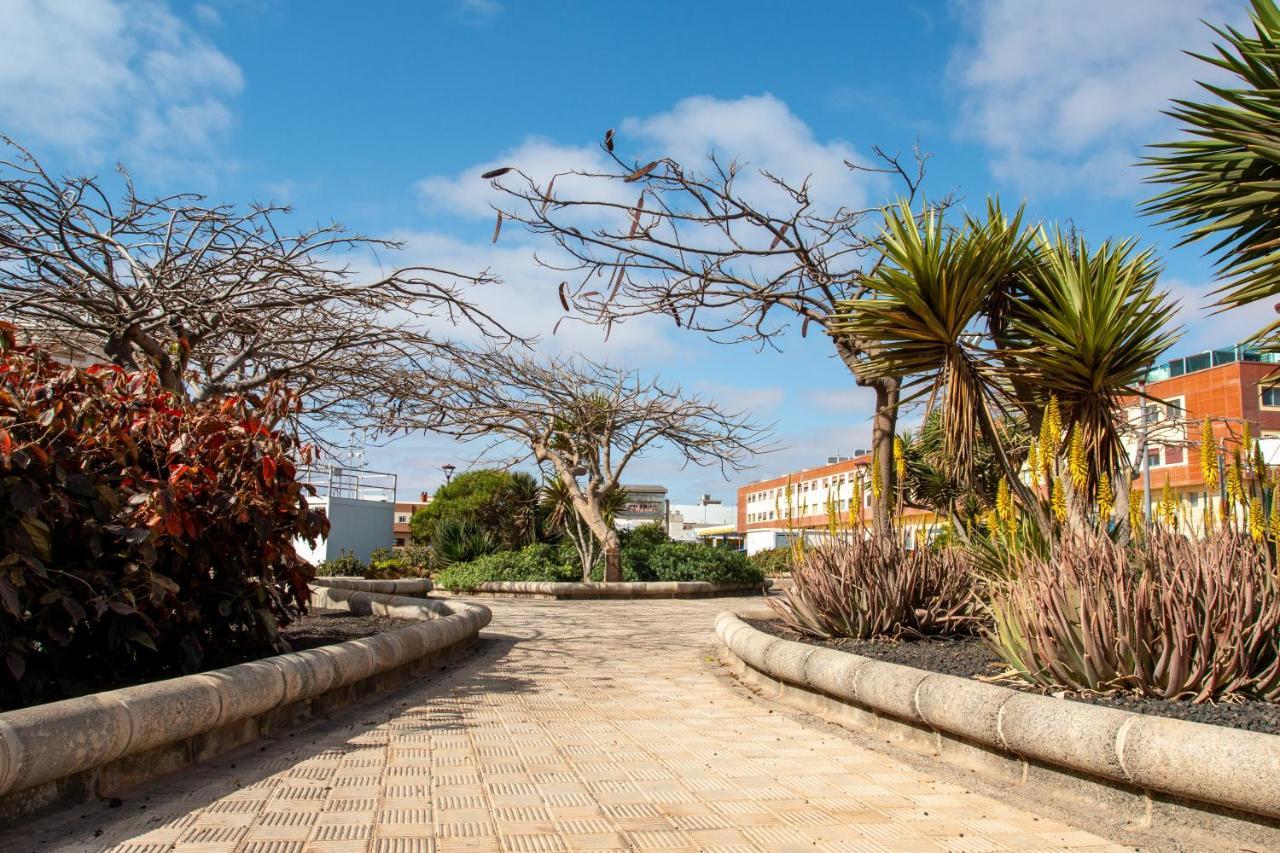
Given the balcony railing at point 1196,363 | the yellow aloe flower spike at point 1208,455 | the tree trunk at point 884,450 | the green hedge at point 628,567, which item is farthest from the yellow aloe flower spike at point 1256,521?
the balcony railing at point 1196,363

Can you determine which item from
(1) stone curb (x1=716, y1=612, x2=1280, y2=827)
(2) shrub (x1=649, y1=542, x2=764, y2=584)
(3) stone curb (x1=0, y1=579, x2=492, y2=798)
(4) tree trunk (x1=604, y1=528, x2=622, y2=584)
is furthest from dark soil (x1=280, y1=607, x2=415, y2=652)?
(2) shrub (x1=649, y1=542, x2=764, y2=584)

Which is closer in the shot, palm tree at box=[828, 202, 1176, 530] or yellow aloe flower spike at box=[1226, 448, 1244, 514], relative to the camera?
yellow aloe flower spike at box=[1226, 448, 1244, 514]

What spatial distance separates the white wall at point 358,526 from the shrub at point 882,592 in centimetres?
1883

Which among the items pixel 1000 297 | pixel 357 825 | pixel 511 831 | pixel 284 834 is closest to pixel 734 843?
pixel 511 831

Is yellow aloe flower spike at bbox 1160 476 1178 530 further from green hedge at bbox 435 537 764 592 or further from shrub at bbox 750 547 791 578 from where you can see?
shrub at bbox 750 547 791 578

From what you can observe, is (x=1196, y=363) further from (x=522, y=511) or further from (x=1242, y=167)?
(x=1242, y=167)

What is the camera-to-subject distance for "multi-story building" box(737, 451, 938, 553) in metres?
7.76

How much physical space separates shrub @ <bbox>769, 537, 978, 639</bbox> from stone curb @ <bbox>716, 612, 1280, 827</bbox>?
4.28ft

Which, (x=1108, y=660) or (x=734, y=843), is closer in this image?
(x=734, y=843)

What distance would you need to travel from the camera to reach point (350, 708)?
231 inches

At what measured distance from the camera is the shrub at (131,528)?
170 inches

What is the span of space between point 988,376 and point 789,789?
3935 mm

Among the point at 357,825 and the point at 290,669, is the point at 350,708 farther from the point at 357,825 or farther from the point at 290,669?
the point at 357,825

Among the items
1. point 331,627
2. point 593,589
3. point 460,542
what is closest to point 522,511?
point 460,542
